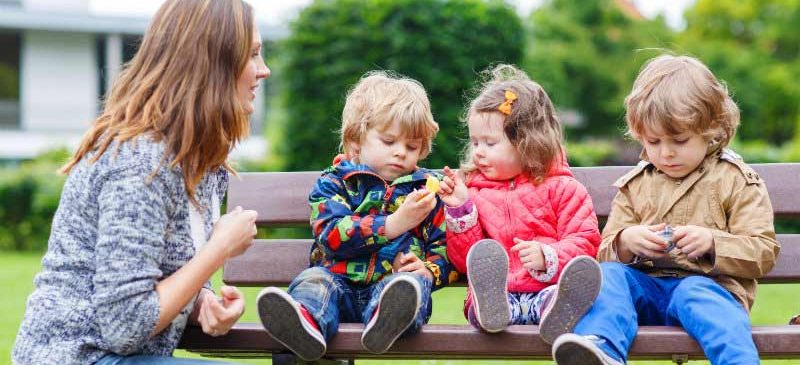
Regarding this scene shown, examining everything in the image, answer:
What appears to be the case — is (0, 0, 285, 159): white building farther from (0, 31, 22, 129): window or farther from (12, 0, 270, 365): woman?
(12, 0, 270, 365): woman

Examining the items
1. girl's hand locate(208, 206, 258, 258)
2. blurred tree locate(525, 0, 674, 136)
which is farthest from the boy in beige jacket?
blurred tree locate(525, 0, 674, 136)

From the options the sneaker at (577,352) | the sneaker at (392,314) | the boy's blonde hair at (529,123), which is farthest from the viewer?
the boy's blonde hair at (529,123)

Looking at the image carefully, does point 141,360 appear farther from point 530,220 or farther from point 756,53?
point 756,53

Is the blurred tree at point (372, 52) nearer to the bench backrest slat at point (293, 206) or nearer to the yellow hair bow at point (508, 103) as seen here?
the bench backrest slat at point (293, 206)

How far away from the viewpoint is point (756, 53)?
36.8 metres

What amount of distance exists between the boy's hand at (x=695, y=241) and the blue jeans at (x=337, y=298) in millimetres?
812

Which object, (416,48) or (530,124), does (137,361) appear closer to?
(530,124)

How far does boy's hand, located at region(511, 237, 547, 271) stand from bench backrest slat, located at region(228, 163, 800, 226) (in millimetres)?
585

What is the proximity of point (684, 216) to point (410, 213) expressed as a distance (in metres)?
0.92

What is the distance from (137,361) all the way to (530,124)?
1559 millimetres

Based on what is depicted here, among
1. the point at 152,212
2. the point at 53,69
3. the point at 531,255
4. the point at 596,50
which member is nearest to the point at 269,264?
the point at 531,255

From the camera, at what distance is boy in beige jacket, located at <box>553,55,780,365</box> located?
9.46 feet

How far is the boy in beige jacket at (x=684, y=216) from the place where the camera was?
2.88 m

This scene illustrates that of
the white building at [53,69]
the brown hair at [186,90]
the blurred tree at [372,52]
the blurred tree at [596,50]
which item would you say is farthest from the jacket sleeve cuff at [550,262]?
the blurred tree at [596,50]
